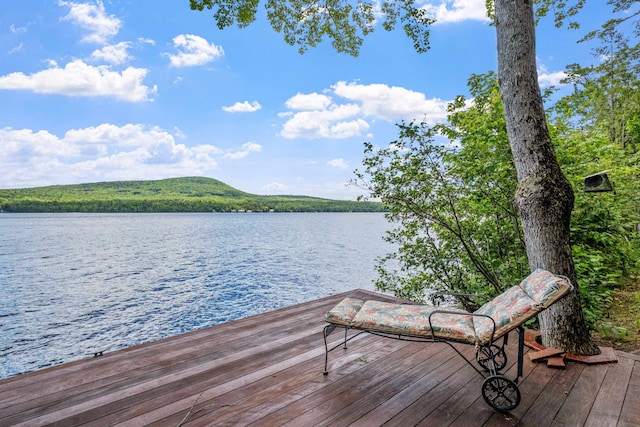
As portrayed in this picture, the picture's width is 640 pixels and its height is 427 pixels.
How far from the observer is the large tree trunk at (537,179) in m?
2.83

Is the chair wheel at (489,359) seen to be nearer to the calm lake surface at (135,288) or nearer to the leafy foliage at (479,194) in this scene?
the leafy foliage at (479,194)

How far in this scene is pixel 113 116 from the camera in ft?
178

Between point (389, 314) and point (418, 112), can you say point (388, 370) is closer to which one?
point (389, 314)

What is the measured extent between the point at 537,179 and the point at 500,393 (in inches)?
71.5

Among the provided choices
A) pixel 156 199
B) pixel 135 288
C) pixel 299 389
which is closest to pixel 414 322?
pixel 299 389

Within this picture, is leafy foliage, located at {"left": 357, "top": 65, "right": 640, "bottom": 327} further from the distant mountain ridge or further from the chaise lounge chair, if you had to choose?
the distant mountain ridge

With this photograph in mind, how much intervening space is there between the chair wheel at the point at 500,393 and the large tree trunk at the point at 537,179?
107cm

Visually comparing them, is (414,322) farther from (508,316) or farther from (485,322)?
(508,316)

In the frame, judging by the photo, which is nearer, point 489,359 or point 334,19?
point 489,359

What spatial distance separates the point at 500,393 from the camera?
2080mm

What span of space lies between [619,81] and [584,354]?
4.47 metres

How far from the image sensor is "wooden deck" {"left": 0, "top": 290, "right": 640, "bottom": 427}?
202cm

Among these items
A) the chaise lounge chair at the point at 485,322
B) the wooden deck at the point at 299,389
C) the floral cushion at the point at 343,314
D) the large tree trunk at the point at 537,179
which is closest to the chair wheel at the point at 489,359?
the chaise lounge chair at the point at 485,322

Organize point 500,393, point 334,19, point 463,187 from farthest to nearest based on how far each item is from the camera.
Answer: point 334,19 → point 463,187 → point 500,393
